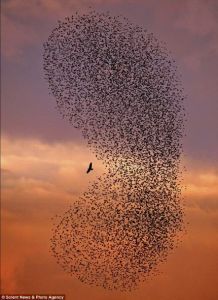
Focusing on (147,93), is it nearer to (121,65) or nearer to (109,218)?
(121,65)

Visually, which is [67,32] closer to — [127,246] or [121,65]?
[121,65]

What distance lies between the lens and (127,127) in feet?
91.7

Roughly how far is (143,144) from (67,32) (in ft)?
26.1

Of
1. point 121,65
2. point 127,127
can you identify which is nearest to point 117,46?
point 121,65

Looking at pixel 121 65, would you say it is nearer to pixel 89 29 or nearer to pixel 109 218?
pixel 89 29

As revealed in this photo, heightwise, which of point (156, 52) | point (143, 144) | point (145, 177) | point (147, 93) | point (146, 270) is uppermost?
point (156, 52)

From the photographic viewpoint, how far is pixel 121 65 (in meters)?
28.3

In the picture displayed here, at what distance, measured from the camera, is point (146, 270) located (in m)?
28.4

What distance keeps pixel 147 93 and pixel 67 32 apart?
592 centimetres

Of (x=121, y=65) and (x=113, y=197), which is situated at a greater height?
(x=121, y=65)

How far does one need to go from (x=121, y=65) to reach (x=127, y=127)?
3714mm

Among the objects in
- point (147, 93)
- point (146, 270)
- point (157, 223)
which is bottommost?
point (146, 270)

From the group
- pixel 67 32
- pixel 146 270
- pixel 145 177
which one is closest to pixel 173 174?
pixel 145 177

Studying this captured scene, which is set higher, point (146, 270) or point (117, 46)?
point (117, 46)
